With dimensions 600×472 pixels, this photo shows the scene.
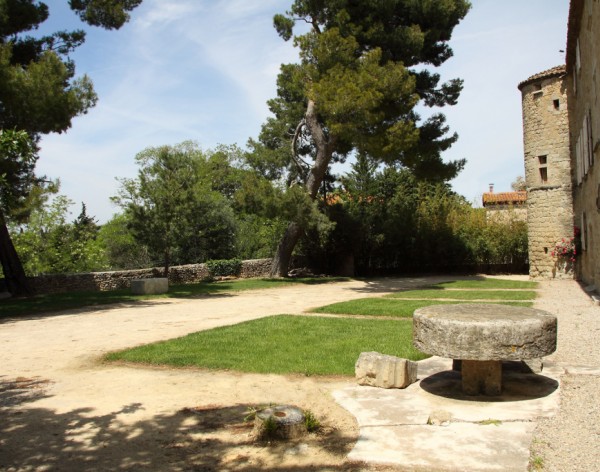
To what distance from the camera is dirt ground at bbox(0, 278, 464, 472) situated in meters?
3.92

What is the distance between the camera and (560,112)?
20.9 metres

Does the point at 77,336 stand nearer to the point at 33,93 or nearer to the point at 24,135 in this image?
the point at 24,135

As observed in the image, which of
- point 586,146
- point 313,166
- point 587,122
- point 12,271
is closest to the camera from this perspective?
point 587,122

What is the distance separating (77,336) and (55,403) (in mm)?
4510

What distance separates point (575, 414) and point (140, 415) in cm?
393

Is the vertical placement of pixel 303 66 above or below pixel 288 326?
above

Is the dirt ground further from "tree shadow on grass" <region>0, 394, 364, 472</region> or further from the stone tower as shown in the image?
the stone tower

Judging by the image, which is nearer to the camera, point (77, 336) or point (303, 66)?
point (77, 336)

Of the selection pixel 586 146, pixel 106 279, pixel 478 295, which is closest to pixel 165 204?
pixel 106 279

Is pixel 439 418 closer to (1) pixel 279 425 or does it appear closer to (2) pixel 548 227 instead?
(1) pixel 279 425

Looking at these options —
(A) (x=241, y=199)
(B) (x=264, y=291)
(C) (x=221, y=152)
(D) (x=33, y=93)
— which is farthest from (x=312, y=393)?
(C) (x=221, y=152)

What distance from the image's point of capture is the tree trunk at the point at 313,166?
77.3 ft

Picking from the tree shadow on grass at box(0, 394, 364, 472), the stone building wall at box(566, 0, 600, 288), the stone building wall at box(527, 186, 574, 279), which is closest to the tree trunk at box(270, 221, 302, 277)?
the stone building wall at box(527, 186, 574, 279)

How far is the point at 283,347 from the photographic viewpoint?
26.2ft
